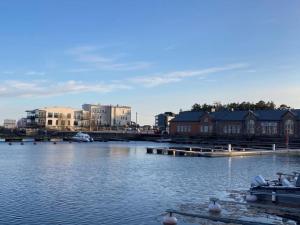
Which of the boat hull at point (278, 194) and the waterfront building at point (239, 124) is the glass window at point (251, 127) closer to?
the waterfront building at point (239, 124)

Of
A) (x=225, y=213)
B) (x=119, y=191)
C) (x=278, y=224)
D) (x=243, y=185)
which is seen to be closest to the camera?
(x=278, y=224)

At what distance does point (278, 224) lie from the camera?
2627 centimetres

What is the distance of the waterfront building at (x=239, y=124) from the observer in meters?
135

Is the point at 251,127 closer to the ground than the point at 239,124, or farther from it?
closer to the ground

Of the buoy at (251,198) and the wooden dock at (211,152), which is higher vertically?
the wooden dock at (211,152)

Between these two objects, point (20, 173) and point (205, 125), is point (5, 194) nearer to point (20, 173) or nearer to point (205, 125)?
point (20, 173)

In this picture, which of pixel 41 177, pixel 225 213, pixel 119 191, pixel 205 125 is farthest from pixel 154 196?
pixel 205 125

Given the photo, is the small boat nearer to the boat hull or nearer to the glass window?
the boat hull

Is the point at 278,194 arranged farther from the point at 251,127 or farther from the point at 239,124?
the point at 239,124

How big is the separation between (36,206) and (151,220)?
26.2ft

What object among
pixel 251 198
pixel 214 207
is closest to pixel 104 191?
pixel 214 207

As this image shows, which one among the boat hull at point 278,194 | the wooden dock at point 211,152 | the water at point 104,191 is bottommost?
the water at point 104,191

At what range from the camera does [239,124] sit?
485ft

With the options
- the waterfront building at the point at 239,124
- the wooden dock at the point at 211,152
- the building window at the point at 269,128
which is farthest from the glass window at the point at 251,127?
the wooden dock at the point at 211,152
